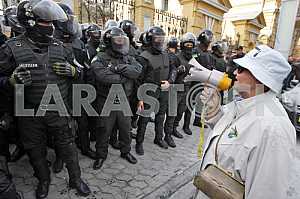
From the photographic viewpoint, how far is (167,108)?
4379 millimetres

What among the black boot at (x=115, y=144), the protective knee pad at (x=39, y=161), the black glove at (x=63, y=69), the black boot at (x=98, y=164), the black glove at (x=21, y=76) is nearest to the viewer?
the black glove at (x=21, y=76)

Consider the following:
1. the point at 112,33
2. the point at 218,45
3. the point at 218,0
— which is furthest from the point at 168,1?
the point at 112,33

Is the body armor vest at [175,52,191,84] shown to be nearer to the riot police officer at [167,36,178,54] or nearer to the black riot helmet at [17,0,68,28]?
the riot police officer at [167,36,178,54]

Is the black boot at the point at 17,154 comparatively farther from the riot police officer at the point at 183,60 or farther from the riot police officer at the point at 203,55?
the riot police officer at the point at 203,55

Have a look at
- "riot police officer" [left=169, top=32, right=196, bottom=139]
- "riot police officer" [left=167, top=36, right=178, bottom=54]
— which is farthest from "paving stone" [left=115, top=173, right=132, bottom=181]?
"riot police officer" [left=167, top=36, right=178, bottom=54]

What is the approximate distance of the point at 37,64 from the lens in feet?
7.69

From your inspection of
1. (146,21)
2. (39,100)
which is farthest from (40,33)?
(146,21)

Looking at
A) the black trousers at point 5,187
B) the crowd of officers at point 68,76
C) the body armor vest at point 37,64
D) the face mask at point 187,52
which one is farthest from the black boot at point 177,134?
the black trousers at point 5,187

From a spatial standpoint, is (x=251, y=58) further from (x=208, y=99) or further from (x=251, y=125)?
(x=208, y=99)

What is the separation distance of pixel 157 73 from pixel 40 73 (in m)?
2.02

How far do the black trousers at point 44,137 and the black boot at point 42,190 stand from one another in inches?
2.7

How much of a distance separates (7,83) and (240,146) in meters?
2.30

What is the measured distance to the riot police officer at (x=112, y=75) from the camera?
3188mm

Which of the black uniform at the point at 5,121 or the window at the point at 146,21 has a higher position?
the window at the point at 146,21
